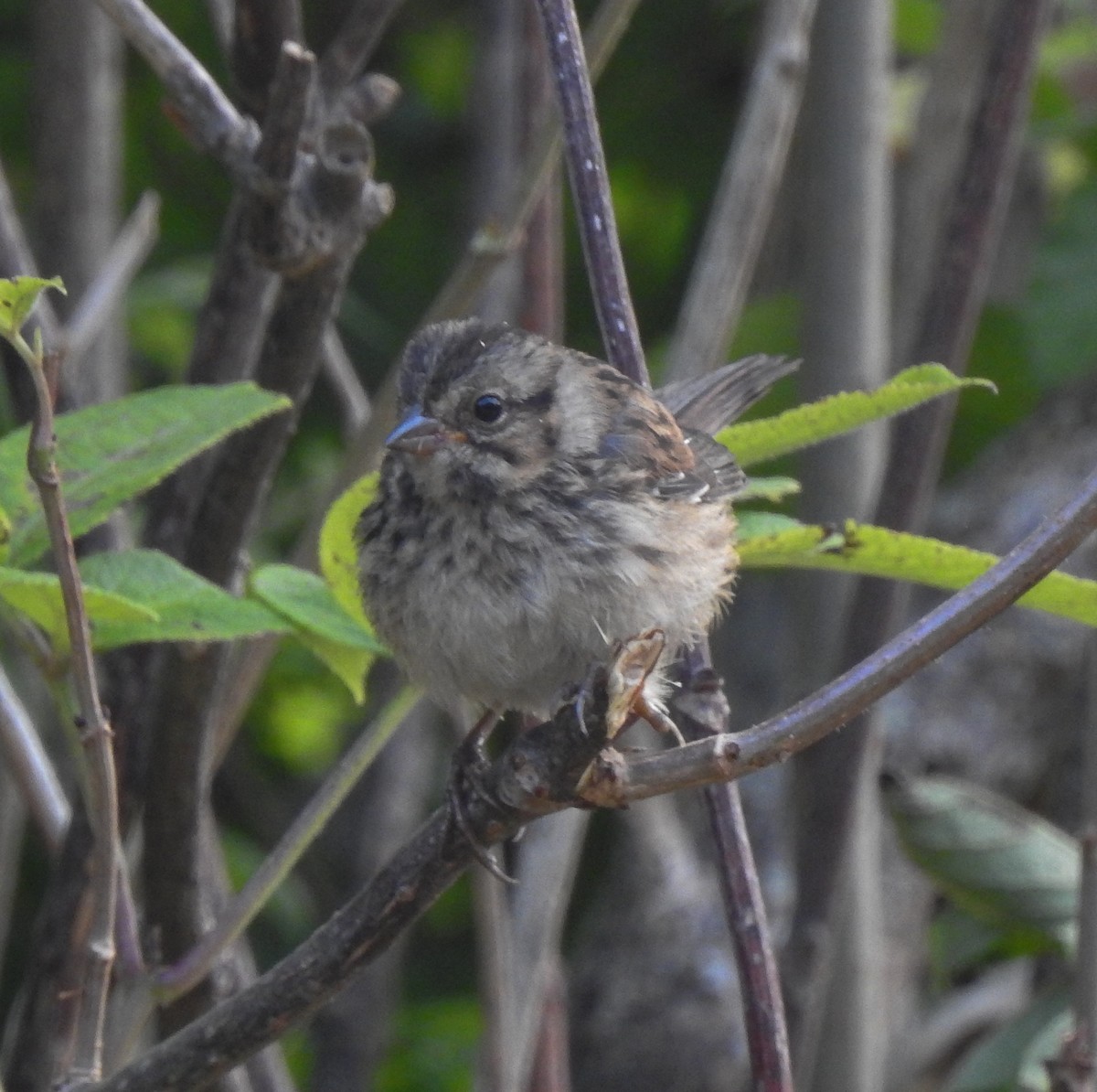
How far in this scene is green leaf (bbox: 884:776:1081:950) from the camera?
306cm

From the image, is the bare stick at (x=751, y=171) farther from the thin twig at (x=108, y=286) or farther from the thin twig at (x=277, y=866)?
the thin twig at (x=277, y=866)

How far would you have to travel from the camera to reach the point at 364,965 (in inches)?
67.5

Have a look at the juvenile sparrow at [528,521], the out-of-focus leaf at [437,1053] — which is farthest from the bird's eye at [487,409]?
the out-of-focus leaf at [437,1053]

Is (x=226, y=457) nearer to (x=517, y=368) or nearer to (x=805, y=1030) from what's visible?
(x=517, y=368)

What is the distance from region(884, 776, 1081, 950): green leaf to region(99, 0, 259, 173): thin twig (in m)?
1.63

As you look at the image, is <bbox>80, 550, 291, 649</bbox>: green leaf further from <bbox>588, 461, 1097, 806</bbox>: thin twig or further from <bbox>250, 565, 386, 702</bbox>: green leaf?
<bbox>588, 461, 1097, 806</bbox>: thin twig

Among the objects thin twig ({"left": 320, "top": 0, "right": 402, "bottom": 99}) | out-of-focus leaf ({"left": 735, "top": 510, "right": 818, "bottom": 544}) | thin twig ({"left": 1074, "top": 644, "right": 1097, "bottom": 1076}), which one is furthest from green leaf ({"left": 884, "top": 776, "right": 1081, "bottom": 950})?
thin twig ({"left": 320, "top": 0, "right": 402, "bottom": 99})

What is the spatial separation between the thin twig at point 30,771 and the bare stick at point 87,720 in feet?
1.47

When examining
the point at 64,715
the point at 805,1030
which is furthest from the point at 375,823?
the point at 64,715

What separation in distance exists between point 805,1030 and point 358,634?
125cm

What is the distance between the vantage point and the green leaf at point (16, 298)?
1402 millimetres

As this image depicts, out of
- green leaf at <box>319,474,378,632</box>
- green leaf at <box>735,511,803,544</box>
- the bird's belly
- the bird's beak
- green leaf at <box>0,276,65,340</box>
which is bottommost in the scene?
the bird's belly

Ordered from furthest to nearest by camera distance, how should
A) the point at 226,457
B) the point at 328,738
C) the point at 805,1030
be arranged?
the point at 328,738, the point at 805,1030, the point at 226,457

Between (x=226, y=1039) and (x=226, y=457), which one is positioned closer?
(x=226, y=1039)
